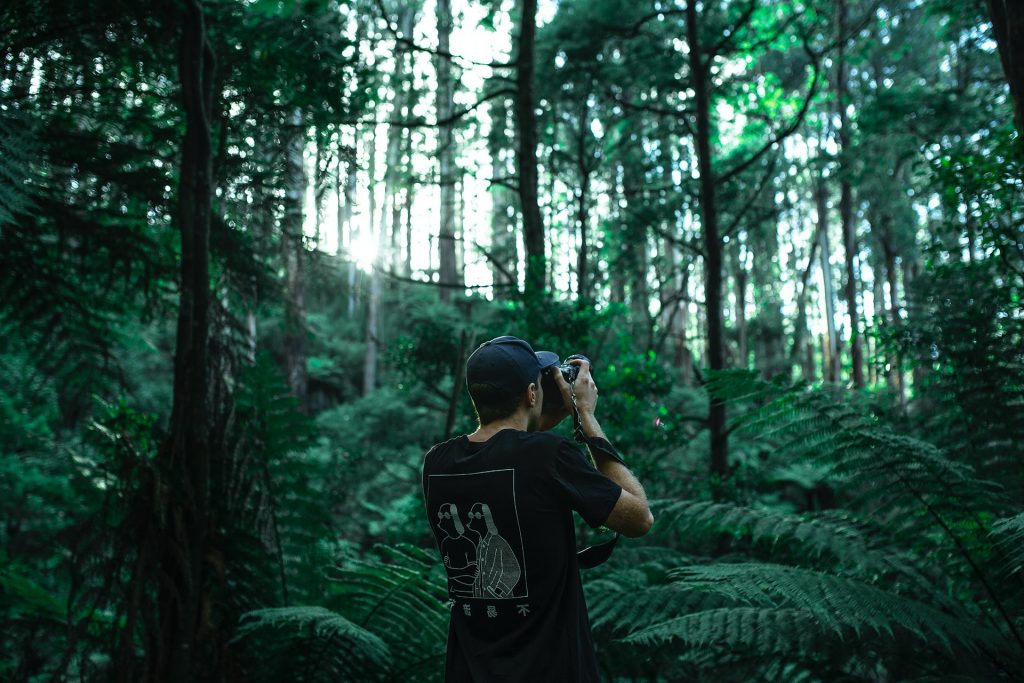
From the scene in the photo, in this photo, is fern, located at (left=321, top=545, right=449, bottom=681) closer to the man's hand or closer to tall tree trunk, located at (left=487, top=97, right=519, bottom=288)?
the man's hand

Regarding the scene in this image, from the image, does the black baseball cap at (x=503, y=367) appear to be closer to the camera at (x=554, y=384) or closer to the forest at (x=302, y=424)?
the camera at (x=554, y=384)

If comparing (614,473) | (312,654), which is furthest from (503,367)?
(312,654)

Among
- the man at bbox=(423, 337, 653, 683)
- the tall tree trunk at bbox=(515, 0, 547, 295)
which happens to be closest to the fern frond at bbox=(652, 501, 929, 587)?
the man at bbox=(423, 337, 653, 683)

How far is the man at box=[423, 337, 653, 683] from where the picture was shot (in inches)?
73.3

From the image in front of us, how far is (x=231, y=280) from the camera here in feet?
14.9

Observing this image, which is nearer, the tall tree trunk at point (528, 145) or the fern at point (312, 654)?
the fern at point (312, 654)

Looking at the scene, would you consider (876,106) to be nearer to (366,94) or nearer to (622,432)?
(622,432)

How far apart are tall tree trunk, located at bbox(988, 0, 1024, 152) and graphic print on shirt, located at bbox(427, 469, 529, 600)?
2.67 meters

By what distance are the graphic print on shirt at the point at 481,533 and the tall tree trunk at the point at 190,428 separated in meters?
1.59

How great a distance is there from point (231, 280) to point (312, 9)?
5.53ft

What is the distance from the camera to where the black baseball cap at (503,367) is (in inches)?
81.1

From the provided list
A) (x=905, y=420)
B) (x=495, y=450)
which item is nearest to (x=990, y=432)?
(x=905, y=420)

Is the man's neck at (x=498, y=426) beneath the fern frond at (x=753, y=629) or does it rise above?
above

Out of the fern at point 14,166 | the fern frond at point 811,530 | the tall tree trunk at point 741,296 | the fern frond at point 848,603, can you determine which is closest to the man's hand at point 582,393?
the fern frond at point 848,603
